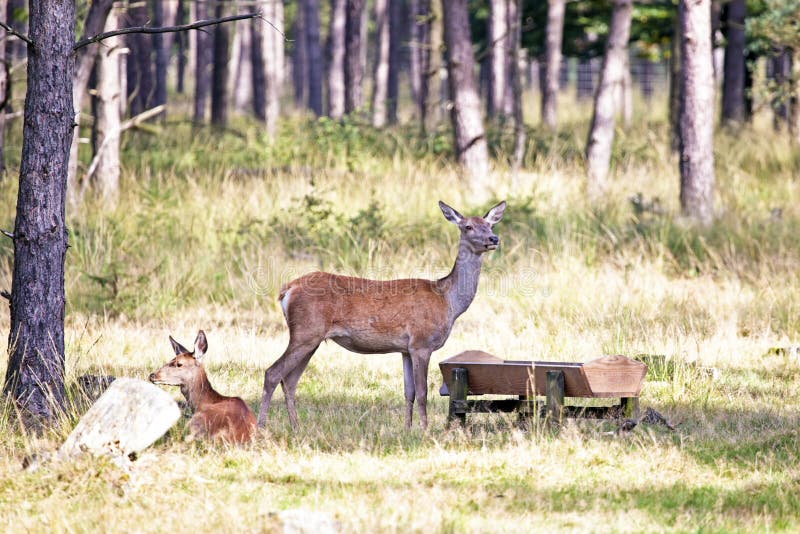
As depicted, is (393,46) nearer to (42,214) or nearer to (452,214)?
(452,214)

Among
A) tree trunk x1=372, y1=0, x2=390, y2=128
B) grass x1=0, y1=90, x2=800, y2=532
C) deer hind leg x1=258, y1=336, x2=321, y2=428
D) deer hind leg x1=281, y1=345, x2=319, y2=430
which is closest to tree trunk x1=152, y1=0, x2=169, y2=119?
tree trunk x1=372, y1=0, x2=390, y2=128

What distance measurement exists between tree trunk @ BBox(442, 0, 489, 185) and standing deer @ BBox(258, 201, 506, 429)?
872cm

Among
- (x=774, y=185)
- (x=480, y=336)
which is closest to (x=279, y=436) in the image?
(x=480, y=336)

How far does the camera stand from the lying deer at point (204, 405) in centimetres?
636

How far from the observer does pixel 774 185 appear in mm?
16094

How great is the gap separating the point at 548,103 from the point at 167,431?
21.5 metres

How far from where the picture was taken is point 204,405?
6.55m

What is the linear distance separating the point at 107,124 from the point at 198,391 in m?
7.99

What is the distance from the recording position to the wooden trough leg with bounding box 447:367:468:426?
273 inches

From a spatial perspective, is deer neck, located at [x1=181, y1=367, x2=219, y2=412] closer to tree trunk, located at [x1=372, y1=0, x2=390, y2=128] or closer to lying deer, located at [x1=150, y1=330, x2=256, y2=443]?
lying deer, located at [x1=150, y1=330, x2=256, y2=443]

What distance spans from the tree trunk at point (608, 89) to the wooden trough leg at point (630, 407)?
30.4 feet

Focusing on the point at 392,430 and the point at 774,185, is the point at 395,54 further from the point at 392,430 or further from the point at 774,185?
the point at 392,430

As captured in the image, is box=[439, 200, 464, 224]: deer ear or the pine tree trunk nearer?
box=[439, 200, 464, 224]: deer ear

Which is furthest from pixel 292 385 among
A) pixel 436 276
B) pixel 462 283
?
pixel 436 276
